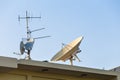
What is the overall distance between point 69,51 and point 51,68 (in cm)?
278

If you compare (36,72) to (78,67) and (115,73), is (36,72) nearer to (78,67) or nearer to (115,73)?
(78,67)

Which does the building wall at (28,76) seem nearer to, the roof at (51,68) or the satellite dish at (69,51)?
the roof at (51,68)

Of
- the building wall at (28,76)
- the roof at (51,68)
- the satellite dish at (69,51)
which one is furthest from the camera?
the satellite dish at (69,51)

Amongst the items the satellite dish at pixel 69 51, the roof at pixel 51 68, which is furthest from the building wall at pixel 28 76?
the satellite dish at pixel 69 51

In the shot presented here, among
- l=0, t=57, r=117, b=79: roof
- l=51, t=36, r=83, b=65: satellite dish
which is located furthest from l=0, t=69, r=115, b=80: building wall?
l=51, t=36, r=83, b=65: satellite dish

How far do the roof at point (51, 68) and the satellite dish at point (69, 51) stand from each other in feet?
5.27

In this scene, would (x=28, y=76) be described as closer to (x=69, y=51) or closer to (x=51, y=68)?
(x=51, y=68)

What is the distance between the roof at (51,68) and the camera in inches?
498

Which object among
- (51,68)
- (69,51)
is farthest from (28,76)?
(69,51)

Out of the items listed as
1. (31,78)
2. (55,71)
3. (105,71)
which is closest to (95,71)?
(105,71)

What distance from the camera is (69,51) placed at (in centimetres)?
1656

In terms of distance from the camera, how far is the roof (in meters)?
12.6

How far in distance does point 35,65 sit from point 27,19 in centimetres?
399

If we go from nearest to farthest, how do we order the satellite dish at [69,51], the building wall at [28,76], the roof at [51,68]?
the roof at [51,68] → the building wall at [28,76] → the satellite dish at [69,51]
